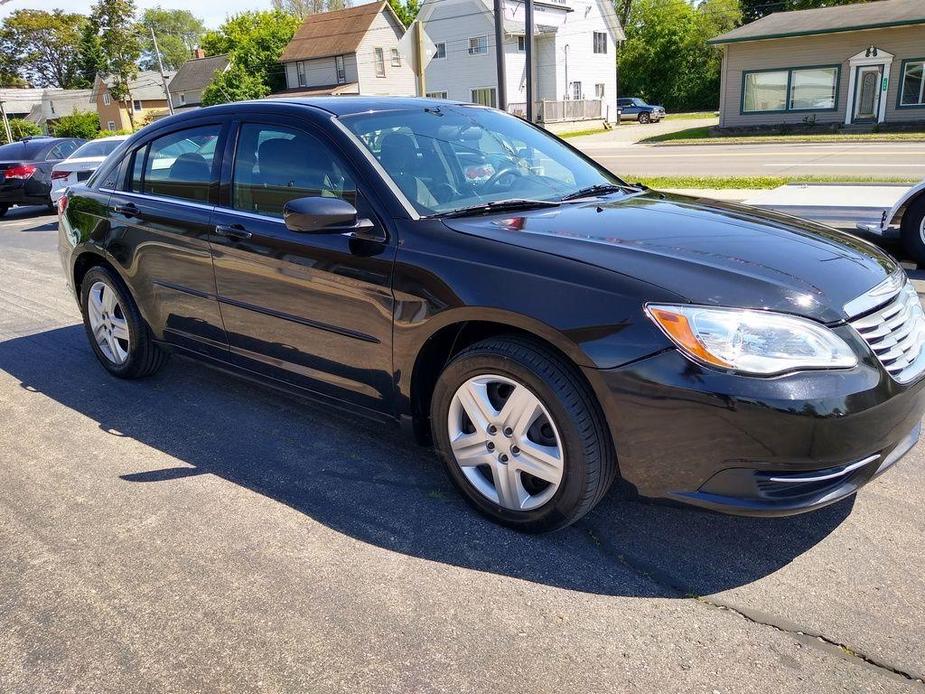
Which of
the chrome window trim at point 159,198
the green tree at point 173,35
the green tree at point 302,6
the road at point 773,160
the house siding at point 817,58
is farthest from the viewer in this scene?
the green tree at point 173,35

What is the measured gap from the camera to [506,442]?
301 centimetres

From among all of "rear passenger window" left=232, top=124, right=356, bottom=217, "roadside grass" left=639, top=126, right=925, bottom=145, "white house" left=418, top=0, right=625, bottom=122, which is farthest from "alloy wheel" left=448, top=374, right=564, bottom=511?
"white house" left=418, top=0, right=625, bottom=122

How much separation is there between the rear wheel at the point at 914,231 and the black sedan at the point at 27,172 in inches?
608

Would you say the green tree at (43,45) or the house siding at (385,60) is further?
the green tree at (43,45)

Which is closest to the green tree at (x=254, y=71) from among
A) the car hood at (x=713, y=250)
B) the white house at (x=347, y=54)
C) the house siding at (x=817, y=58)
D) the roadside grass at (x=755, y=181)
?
the white house at (x=347, y=54)

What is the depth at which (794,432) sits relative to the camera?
97.4 inches

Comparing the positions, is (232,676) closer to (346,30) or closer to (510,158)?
(510,158)

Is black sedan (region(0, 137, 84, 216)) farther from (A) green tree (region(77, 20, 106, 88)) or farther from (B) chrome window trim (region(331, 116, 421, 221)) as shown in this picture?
(A) green tree (region(77, 20, 106, 88))

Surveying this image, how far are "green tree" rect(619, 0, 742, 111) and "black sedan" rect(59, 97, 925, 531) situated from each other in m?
56.9

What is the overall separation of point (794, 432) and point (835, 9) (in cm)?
3580

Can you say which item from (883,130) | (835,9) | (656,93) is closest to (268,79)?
(656,93)

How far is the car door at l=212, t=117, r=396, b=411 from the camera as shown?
337cm

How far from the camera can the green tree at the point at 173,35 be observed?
376ft

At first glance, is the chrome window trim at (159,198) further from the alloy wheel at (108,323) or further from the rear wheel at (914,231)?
the rear wheel at (914,231)
